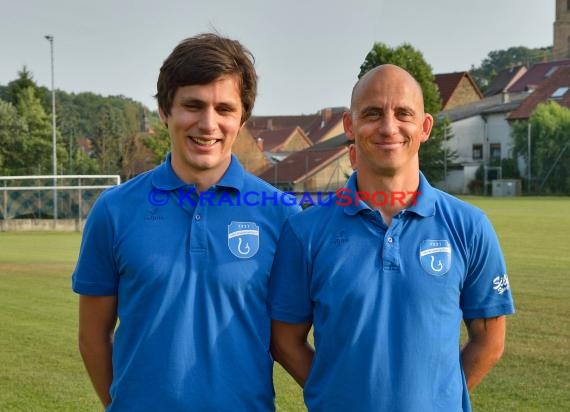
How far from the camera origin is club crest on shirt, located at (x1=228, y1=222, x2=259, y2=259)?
292 centimetres

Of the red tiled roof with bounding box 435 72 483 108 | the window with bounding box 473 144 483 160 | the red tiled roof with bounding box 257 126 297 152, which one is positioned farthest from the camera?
the red tiled roof with bounding box 257 126 297 152

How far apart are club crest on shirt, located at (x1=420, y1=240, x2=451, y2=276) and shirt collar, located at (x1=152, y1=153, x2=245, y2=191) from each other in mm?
752

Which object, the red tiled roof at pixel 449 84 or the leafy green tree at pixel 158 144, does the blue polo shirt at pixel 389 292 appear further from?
the red tiled roof at pixel 449 84

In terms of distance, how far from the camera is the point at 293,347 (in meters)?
3.04

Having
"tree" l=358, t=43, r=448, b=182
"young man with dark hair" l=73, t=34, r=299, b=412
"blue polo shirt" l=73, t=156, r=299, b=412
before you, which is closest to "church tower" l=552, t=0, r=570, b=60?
"tree" l=358, t=43, r=448, b=182

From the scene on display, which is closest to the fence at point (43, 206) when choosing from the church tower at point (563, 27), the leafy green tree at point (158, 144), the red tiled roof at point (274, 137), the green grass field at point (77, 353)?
the green grass field at point (77, 353)

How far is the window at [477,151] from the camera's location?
2251 inches

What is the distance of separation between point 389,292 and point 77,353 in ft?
19.6

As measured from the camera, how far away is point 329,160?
50375 millimetres

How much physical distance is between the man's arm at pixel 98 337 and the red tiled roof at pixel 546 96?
54.7 meters

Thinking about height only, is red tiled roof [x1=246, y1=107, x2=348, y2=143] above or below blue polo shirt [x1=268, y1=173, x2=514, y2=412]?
above

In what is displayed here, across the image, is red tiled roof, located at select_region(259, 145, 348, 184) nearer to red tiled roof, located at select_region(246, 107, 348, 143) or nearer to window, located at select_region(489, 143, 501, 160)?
window, located at select_region(489, 143, 501, 160)

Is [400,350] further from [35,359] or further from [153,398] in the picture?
[35,359]

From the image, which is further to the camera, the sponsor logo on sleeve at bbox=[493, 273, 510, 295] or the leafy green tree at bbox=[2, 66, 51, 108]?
the leafy green tree at bbox=[2, 66, 51, 108]
